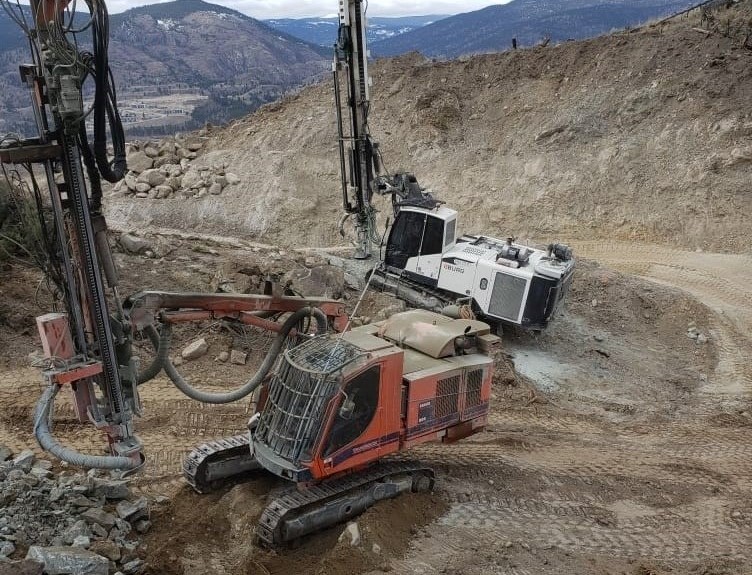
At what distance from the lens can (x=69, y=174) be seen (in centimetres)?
591

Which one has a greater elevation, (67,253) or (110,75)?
(110,75)

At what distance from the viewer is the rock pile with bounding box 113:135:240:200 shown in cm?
2206

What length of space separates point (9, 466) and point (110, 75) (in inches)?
165

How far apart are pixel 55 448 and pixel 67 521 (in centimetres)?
115

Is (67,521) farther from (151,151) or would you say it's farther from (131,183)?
(151,151)

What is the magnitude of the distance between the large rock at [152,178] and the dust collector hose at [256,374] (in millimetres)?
15858

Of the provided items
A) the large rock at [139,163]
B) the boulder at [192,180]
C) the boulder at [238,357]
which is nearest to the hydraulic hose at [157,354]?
the boulder at [238,357]

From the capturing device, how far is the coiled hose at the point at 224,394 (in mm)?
6844

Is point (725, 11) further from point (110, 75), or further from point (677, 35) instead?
point (110, 75)

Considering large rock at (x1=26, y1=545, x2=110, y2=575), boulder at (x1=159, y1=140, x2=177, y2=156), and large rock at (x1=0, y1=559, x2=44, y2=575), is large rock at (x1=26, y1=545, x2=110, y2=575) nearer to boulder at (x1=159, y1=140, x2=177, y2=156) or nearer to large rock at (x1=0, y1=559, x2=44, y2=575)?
large rock at (x1=0, y1=559, x2=44, y2=575)

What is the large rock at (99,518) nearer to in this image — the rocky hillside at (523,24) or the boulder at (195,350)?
the boulder at (195,350)

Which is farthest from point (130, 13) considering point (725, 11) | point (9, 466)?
point (9, 466)

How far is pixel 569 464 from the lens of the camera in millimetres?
9133

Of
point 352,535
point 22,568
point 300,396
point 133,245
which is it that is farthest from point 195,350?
point 22,568
